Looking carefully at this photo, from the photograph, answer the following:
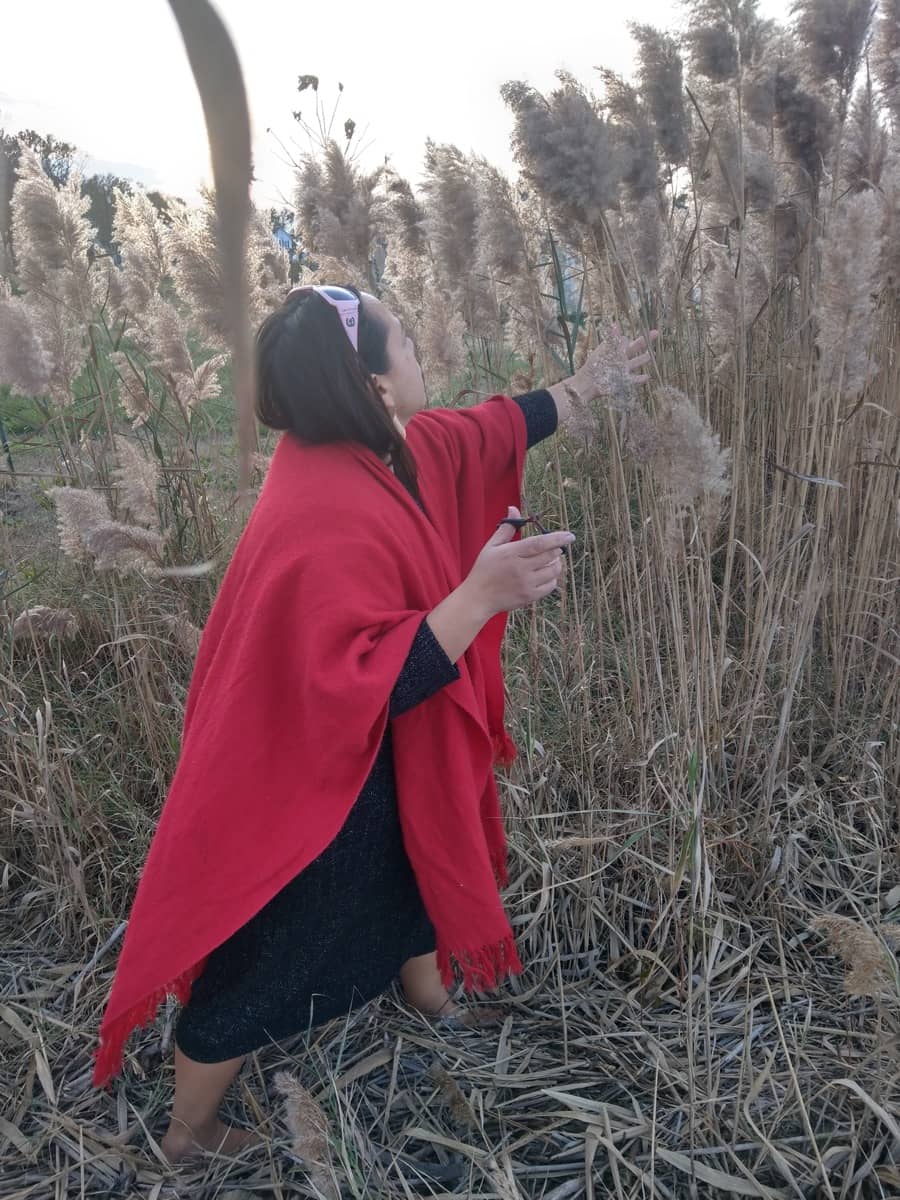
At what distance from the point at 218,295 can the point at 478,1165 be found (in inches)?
63.7

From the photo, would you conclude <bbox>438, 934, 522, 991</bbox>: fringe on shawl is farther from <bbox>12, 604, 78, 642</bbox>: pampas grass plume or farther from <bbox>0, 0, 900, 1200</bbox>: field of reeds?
<bbox>12, 604, 78, 642</bbox>: pampas grass plume

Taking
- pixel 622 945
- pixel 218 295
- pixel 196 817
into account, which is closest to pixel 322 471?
pixel 196 817

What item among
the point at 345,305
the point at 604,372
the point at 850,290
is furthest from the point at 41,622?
the point at 850,290

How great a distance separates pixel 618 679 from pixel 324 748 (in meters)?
0.84

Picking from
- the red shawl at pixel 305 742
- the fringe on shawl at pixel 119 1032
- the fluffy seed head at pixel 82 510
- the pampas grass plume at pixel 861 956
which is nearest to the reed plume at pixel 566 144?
the red shawl at pixel 305 742

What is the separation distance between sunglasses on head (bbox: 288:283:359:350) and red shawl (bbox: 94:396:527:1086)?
0.17m

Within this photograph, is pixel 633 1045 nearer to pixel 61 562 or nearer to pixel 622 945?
pixel 622 945

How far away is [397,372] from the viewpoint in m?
1.54

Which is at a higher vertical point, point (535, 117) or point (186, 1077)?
point (535, 117)

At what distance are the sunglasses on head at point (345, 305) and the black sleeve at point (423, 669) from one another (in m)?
0.47

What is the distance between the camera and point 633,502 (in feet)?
9.16

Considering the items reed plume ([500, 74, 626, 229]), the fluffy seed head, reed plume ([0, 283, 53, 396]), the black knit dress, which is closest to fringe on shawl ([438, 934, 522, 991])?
the black knit dress

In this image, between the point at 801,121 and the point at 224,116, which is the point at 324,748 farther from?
the point at 801,121

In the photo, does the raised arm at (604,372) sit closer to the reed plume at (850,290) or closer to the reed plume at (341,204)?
the reed plume at (850,290)
